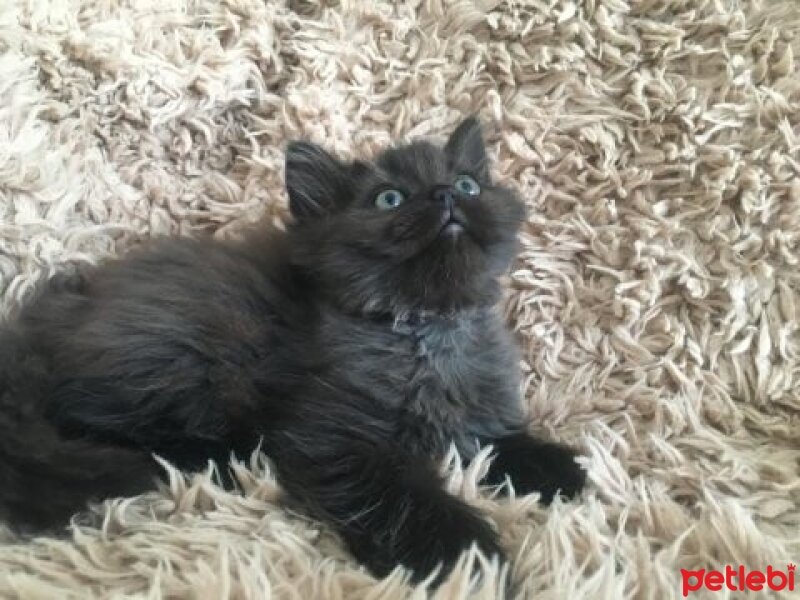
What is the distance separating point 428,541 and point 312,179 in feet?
1.71

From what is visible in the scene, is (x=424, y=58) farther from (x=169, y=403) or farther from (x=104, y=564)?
(x=104, y=564)

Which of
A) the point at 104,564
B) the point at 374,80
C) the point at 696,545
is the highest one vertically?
the point at 374,80

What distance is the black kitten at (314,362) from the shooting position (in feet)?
2.99

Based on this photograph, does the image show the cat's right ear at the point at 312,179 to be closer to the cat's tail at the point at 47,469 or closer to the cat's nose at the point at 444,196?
the cat's nose at the point at 444,196

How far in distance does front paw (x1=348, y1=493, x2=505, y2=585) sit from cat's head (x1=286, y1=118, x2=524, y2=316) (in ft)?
0.89

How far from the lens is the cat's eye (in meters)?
1.05

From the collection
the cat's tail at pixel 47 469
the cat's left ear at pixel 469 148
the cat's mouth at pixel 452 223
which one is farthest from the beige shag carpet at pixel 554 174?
the cat's mouth at pixel 452 223

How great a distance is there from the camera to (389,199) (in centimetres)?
105

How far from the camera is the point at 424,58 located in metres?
1.34

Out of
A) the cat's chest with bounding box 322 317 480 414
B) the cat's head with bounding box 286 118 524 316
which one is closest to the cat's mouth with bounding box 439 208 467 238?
the cat's head with bounding box 286 118 524 316

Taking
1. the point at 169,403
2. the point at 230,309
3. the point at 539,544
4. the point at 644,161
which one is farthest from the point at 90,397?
the point at 644,161

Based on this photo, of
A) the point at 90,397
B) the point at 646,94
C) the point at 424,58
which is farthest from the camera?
the point at 424,58

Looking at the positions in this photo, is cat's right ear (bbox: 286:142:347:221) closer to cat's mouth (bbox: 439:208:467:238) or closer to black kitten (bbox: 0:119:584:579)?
black kitten (bbox: 0:119:584:579)

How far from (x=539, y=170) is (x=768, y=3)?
424 mm
